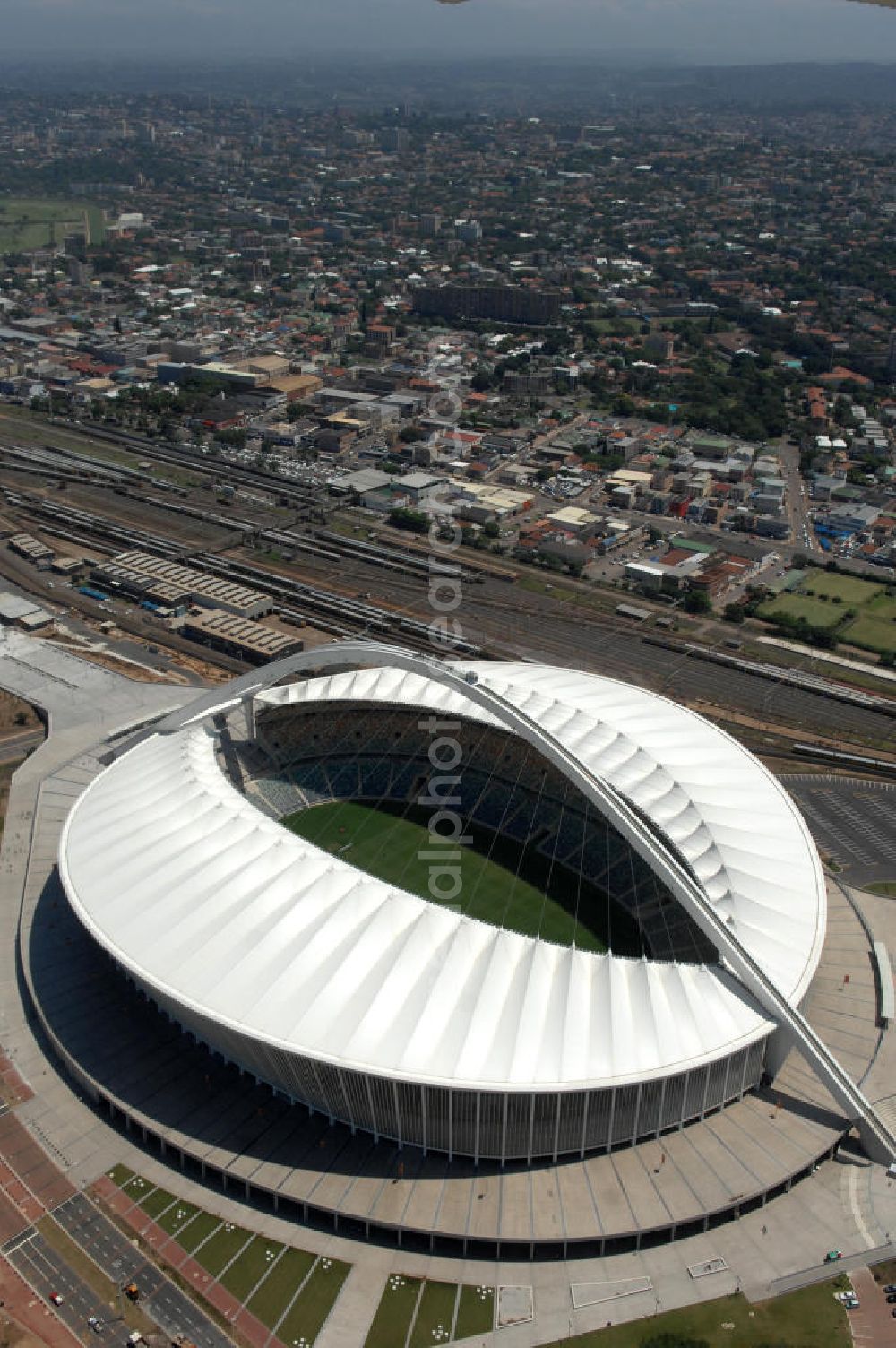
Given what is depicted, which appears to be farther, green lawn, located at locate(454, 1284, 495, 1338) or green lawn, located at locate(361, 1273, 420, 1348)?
green lawn, located at locate(454, 1284, 495, 1338)

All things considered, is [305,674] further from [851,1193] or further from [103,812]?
[851,1193]

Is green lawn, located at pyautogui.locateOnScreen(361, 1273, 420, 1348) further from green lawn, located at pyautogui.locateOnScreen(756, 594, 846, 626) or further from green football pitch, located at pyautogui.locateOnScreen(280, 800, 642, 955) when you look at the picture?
green lawn, located at pyautogui.locateOnScreen(756, 594, 846, 626)

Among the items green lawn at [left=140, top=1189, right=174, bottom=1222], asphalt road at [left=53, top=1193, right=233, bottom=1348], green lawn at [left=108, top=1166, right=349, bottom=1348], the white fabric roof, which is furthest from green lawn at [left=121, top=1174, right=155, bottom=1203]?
the white fabric roof

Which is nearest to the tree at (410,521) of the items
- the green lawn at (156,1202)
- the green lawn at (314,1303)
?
the green lawn at (156,1202)

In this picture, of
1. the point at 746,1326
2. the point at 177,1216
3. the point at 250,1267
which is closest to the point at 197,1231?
the point at 177,1216

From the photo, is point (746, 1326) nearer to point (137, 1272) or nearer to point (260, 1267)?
point (260, 1267)
